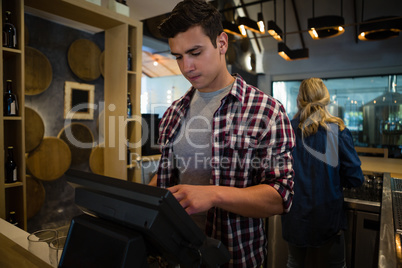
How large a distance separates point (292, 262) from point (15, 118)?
8.05ft

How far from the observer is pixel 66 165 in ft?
11.3

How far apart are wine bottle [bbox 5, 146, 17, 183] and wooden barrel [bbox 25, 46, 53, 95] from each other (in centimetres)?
98

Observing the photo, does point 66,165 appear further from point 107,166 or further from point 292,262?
point 292,262

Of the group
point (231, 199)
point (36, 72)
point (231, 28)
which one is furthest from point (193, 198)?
point (231, 28)

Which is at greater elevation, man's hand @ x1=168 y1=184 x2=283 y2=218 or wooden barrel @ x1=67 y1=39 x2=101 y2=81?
wooden barrel @ x1=67 y1=39 x2=101 y2=81

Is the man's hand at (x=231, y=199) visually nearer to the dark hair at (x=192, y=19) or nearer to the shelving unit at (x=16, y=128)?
the dark hair at (x=192, y=19)

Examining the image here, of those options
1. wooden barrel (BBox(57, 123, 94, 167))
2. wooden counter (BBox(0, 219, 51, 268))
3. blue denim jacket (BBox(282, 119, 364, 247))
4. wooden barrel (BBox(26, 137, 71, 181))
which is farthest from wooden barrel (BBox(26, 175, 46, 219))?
blue denim jacket (BBox(282, 119, 364, 247))

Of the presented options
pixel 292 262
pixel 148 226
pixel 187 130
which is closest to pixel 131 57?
pixel 187 130

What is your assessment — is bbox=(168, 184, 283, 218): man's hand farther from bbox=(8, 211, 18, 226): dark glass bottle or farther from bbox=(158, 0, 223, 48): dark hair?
bbox=(8, 211, 18, 226): dark glass bottle

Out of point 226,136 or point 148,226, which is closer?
point 148,226

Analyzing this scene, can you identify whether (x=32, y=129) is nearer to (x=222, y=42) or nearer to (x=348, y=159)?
(x=222, y=42)

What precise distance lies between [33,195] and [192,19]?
9.94 feet

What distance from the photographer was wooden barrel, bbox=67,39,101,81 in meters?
3.65

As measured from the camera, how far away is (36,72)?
323 cm
